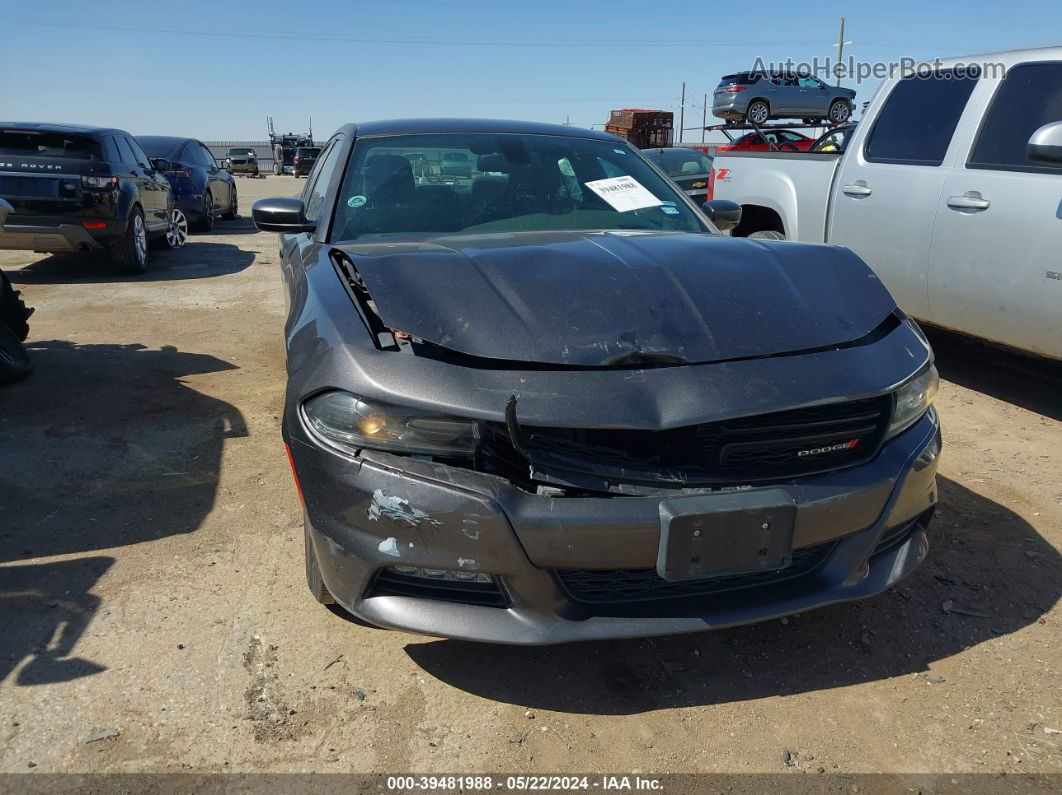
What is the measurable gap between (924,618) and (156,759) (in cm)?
232

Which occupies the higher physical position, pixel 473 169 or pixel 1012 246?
pixel 473 169

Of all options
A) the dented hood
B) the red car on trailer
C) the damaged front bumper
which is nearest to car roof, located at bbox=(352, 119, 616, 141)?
the dented hood

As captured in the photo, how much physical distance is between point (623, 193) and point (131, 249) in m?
7.42

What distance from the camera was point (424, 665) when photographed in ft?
8.09

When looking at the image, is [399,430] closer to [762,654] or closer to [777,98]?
[762,654]

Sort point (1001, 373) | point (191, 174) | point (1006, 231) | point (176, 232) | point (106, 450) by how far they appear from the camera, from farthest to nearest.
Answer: point (191, 174)
point (176, 232)
point (1001, 373)
point (1006, 231)
point (106, 450)

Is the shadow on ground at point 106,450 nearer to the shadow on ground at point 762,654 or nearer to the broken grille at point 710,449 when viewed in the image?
the shadow on ground at point 762,654

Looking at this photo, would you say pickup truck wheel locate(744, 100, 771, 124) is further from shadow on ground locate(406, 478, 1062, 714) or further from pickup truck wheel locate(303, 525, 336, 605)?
pickup truck wheel locate(303, 525, 336, 605)

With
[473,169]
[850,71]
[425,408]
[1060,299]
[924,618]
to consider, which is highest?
[850,71]

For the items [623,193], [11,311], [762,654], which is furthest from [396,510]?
[11,311]

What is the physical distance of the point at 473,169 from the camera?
3.54 m

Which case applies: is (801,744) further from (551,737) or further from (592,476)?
(592,476)

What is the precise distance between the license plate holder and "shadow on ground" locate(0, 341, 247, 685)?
68.1 inches

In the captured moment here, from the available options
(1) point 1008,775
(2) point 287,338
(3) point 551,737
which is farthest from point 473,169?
(1) point 1008,775
